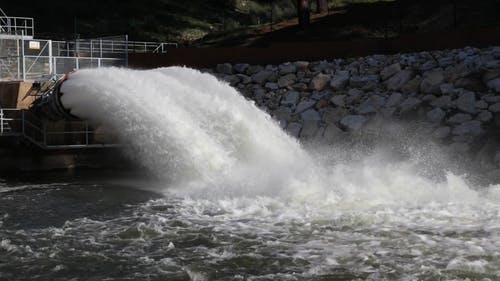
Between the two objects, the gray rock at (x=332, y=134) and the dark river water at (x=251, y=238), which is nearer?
the dark river water at (x=251, y=238)

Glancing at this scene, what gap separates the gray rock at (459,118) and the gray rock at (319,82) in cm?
548

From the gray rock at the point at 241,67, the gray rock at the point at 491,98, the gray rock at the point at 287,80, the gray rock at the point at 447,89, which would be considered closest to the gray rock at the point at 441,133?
the gray rock at the point at 491,98

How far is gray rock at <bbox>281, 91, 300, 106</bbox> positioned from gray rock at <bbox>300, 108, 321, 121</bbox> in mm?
958

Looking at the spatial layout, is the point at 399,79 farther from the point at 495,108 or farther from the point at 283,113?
the point at 283,113

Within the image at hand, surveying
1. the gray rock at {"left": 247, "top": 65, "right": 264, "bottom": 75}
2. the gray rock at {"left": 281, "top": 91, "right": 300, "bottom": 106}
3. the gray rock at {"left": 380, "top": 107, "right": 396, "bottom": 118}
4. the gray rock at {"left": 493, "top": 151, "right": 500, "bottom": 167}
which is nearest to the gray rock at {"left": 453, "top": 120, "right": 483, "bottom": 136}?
the gray rock at {"left": 493, "top": 151, "right": 500, "bottom": 167}

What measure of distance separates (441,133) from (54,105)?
35.9 feet

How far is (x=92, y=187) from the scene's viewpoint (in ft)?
54.3

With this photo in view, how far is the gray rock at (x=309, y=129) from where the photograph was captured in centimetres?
1995

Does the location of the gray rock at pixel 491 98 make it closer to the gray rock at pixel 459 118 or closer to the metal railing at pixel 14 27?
the gray rock at pixel 459 118

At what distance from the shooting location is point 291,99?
21.8 m

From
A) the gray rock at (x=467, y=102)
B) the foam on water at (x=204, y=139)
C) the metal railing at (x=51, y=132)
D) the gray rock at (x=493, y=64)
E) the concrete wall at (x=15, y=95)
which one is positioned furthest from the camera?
the concrete wall at (x=15, y=95)

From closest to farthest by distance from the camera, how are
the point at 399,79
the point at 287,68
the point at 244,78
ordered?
the point at 399,79 < the point at 287,68 < the point at 244,78

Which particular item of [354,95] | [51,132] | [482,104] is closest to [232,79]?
[354,95]

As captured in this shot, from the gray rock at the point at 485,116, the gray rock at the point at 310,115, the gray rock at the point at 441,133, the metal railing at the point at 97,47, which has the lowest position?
the gray rock at the point at 441,133
